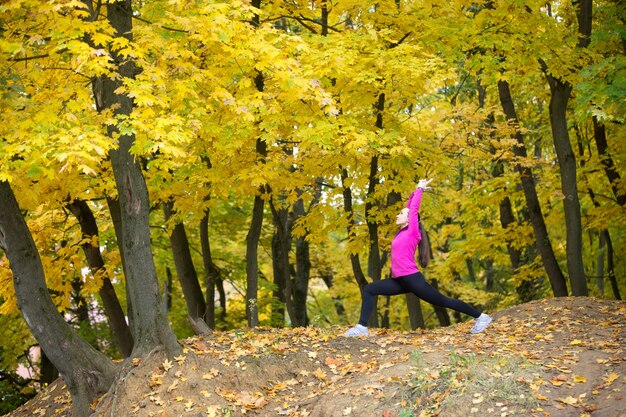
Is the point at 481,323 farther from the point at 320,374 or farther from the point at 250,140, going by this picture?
the point at 250,140

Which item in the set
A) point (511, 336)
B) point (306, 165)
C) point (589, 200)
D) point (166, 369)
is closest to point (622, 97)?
point (511, 336)

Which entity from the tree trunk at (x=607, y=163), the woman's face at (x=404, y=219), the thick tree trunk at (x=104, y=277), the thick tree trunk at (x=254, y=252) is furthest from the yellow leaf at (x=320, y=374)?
the tree trunk at (x=607, y=163)

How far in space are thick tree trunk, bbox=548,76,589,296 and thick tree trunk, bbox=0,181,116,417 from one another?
8859 millimetres

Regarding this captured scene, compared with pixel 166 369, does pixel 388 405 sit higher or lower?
lower

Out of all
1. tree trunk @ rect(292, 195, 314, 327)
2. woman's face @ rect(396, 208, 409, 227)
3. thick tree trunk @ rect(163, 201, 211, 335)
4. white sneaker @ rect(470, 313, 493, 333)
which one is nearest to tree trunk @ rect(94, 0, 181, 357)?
woman's face @ rect(396, 208, 409, 227)

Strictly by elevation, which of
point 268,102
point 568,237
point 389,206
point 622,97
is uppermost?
point 268,102

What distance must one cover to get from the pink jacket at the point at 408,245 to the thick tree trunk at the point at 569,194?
506cm

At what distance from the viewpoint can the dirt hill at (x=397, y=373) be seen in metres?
6.13

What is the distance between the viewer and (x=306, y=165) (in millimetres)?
11711

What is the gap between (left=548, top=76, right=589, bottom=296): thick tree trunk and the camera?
40.0ft

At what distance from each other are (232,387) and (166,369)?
872mm

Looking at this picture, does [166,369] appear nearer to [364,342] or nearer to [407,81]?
[364,342]

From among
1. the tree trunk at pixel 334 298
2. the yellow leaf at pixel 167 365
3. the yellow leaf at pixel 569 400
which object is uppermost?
the yellow leaf at pixel 167 365

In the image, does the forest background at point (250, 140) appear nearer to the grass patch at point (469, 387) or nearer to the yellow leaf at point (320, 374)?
the yellow leaf at point (320, 374)
